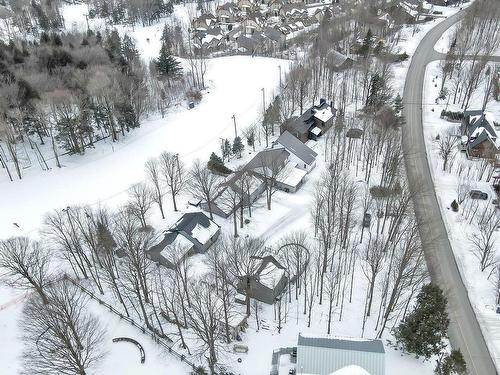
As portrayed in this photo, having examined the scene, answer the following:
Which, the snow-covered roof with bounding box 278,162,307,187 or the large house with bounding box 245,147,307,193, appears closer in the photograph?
the large house with bounding box 245,147,307,193

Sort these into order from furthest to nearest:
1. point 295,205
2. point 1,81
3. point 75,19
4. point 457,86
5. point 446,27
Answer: point 75,19 → point 446,27 → point 457,86 → point 1,81 → point 295,205

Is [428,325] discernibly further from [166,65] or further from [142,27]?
[142,27]

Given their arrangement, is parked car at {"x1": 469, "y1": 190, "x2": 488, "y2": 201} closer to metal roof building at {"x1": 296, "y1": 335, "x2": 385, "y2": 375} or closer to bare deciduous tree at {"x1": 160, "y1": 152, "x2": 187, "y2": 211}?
metal roof building at {"x1": 296, "y1": 335, "x2": 385, "y2": 375}

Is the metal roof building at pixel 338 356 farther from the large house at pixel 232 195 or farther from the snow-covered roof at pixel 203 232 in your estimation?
the large house at pixel 232 195

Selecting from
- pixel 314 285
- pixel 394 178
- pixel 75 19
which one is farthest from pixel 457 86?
pixel 75 19

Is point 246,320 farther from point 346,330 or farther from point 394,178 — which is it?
point 394,178

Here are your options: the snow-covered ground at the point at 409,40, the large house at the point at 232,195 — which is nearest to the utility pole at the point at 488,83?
the snow-covered ground at the point at 409,40

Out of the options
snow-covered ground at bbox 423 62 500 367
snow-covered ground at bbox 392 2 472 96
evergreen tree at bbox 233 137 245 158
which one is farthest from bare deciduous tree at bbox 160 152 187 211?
snow-covered ground at bbox 392 2 472 96
